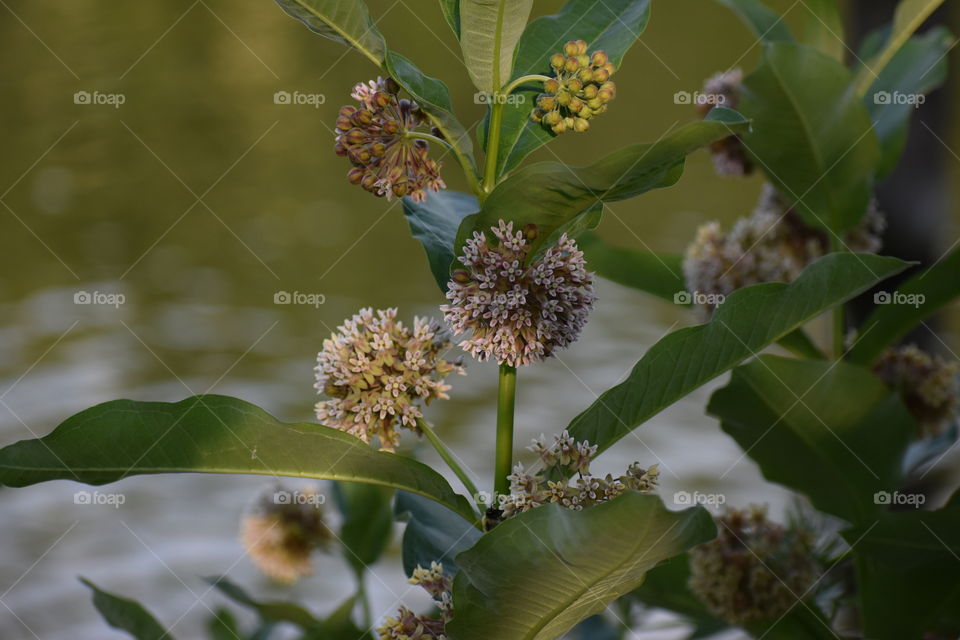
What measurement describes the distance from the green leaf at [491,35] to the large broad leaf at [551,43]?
39 mm

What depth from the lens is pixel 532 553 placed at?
19.0 inches

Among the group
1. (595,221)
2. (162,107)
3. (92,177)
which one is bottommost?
(595,221)

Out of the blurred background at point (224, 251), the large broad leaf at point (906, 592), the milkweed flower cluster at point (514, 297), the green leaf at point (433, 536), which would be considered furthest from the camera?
the blurred background at point (224, 251)

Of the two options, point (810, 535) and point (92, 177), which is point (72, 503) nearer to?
point (810, 535)

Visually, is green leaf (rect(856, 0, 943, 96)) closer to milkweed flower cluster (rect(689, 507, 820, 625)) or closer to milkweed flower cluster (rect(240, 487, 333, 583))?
milkweed flower cluster (rect(689, 507, 820, 625))

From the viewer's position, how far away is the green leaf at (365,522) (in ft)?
3.86

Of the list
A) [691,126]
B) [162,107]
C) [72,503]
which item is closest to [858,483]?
[691,126]

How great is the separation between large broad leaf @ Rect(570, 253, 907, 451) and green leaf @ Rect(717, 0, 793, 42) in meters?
0.57

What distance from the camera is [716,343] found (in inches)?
23.0

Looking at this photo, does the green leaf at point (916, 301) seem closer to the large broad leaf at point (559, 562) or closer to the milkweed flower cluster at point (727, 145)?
the milkweed flower cluster at point (727, 145)

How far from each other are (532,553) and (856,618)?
90 centimetres

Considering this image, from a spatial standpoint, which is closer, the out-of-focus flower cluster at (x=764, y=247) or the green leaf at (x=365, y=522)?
the out-of-focus flower cluster at (x=764, y=247)

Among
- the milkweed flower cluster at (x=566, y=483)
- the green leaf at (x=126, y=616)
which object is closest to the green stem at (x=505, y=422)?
the milkweed flower cluster at (x=566, y=483)

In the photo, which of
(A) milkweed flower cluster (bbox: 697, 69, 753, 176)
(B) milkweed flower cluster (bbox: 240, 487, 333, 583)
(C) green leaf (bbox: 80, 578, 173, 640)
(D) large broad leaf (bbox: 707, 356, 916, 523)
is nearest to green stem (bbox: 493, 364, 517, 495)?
(D) large broad leaf (bbox: 707, 356, 916, 523)
